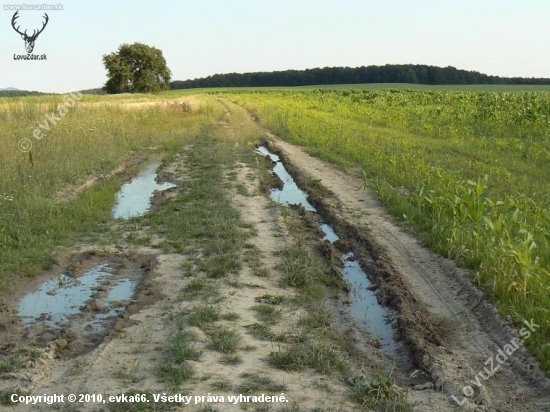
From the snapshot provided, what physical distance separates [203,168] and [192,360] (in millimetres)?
10527

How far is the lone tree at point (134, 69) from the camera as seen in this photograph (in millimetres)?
59406

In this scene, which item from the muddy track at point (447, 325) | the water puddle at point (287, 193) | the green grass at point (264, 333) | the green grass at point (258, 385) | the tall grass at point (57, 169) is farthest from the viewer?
the water puddle at point (287, 193)

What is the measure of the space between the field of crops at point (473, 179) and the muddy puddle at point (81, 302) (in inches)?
157

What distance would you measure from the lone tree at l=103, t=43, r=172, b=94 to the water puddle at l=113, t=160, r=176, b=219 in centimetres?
4637

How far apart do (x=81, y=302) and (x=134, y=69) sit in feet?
193

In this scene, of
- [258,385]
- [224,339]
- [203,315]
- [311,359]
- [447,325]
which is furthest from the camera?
[447,325]

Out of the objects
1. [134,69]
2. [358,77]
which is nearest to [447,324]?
[134,69]

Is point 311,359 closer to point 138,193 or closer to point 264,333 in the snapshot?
point 264,333

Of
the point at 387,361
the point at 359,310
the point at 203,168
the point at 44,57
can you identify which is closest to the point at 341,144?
the point at 203,168

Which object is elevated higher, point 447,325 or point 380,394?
point 380,394

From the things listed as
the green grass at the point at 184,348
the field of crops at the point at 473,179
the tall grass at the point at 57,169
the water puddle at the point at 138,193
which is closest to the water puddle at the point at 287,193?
the field of crops at the point at 473,179

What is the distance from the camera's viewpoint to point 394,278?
281 inches

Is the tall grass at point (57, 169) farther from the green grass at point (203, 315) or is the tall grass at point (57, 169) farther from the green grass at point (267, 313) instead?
the green grass at point (267, 313)

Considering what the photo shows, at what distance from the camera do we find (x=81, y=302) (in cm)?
660
